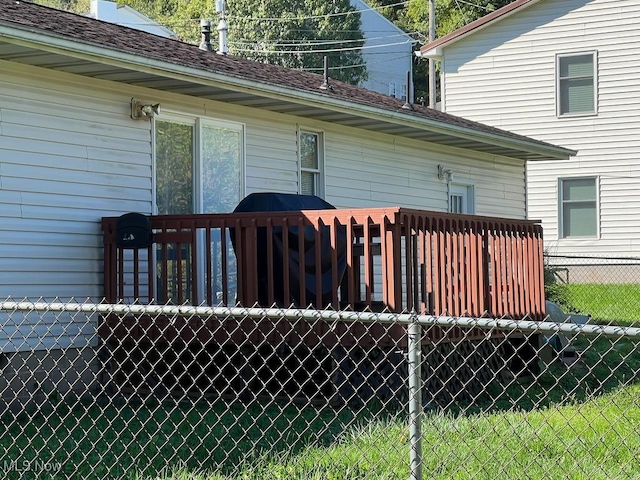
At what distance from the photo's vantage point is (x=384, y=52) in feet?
152

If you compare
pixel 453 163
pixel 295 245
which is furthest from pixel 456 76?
pixel 295 245

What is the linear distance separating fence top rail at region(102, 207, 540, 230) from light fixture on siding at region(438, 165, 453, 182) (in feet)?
18.9

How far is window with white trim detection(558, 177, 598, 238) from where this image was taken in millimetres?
23656

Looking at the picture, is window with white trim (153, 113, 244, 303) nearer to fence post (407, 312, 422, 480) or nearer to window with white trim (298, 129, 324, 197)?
window with white trim (298, 129, 324, 197)

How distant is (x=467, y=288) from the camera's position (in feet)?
34.3

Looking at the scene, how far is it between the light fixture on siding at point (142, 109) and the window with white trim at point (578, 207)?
Result: 14565 mm

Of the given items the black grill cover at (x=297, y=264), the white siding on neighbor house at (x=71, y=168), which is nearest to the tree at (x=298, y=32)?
the white siding on neighbor house at (x=71, y=168)

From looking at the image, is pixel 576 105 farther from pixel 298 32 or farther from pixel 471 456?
pixel 298 32

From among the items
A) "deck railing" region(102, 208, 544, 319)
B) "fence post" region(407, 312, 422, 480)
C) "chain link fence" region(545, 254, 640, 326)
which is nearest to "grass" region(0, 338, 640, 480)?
"fence post" region(407, 312, 422, 480)

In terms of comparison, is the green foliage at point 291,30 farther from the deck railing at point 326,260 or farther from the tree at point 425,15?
the deck railing at point 326,260

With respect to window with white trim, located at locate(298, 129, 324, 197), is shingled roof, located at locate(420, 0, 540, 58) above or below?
above

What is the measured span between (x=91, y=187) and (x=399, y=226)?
3.37 m

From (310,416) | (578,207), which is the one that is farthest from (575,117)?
(310,416)

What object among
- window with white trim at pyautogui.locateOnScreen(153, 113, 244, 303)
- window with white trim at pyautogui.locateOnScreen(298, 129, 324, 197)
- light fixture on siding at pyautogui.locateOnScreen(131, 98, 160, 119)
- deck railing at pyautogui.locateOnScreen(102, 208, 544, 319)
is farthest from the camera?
window with white trim at pyautogui.locateOnScreen(298, 129, 324, 197)
